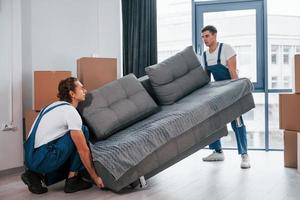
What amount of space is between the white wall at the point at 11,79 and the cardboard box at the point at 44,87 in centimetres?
24

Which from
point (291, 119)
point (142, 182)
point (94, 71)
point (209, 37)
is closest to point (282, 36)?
point (209, 37)

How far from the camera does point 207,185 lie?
2.58m

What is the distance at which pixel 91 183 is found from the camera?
8.69 feet

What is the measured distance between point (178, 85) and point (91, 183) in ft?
3.56

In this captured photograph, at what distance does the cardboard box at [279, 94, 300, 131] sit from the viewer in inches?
121

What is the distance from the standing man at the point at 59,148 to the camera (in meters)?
2.39

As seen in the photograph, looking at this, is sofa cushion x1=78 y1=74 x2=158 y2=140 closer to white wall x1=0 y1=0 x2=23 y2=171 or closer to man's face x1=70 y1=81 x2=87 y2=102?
man's face x1=70 y1=81 x2=87 y2=102

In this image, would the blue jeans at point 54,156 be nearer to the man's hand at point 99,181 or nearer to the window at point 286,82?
the man's hand at point 99,181

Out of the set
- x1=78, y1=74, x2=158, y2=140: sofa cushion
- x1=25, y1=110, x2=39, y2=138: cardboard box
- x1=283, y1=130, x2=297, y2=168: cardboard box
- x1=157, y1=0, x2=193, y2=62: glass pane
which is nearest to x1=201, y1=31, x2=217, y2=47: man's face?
x1=78, y1=74, x2=158, y2=140: sofa cushion

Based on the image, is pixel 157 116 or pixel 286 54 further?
pixel 286 54

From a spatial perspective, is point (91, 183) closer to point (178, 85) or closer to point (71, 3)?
point (178, 85)

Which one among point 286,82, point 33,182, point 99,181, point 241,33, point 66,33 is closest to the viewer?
point 99,181

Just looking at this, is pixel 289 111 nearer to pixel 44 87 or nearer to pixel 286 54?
pixel 286 54

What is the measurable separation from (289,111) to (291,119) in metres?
0.07
